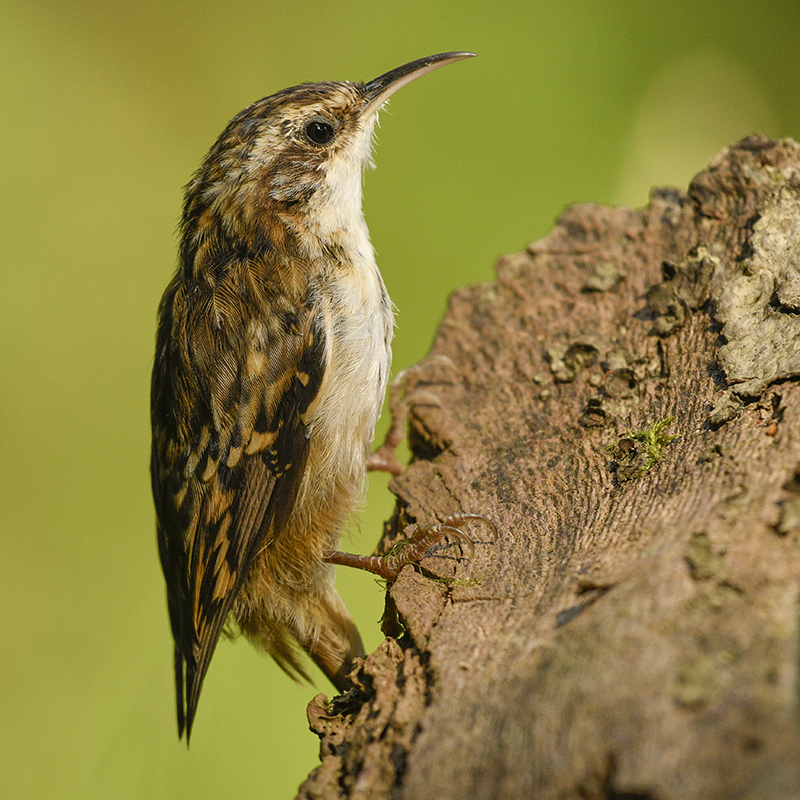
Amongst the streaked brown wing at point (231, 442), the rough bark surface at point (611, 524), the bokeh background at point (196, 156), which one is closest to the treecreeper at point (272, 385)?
the streaked brown wing at point (231, 442)

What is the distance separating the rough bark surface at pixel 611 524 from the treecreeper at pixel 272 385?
344 millimetres

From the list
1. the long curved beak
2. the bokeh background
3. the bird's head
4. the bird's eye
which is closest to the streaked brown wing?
the bird's head

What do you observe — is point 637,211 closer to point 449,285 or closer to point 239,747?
point 449,285

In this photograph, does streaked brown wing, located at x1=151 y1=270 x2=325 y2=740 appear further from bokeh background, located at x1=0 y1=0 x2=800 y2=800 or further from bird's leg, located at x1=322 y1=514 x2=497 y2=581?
bokeh background, located at x1=0 y1=0 x2=800 y2=800

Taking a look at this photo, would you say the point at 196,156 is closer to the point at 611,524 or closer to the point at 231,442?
the point at 231,442

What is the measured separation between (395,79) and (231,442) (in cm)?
165

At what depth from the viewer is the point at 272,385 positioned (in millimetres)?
2479

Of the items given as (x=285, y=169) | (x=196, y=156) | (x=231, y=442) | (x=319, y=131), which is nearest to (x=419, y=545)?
(x=231, y=442)

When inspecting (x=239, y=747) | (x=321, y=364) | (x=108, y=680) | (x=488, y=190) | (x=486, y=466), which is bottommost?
(x=239, y=747)

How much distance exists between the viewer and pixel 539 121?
18.0 feet

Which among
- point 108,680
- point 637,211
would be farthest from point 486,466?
point 108,680

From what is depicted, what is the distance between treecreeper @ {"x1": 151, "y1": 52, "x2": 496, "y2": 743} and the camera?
8.10 feet

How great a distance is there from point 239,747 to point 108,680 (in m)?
0.85

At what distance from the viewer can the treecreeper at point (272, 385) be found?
2.47 metres
